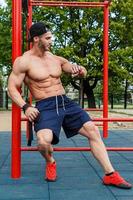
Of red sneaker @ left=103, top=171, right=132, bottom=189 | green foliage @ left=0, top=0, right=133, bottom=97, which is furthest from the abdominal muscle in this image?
green foliage @ left=0, top=0, right=133, bottom=97

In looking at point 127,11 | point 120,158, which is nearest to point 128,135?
point 120,158

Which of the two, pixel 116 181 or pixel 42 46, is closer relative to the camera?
pixel 116 181

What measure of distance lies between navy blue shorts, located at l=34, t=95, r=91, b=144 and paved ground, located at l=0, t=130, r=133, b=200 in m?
0.46

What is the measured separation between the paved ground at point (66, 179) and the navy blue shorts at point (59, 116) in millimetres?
462

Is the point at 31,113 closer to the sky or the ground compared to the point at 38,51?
closer to the ground

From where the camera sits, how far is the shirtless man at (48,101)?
4336mm

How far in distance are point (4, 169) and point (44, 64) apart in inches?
55.3

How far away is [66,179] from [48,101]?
812mm

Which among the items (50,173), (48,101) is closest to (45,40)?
(48,101)

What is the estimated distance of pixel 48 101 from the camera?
4.48 metres

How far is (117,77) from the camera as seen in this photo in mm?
29609

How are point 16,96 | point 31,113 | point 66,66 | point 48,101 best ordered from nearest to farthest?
point 31,113 < point 16,96 < point 48,101 < point 66,66

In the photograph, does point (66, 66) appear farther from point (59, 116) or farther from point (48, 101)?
point (59, 116)

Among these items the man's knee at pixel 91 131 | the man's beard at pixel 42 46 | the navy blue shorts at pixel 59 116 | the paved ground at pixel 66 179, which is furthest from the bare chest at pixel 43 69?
the paved ground at pixel 66 179
